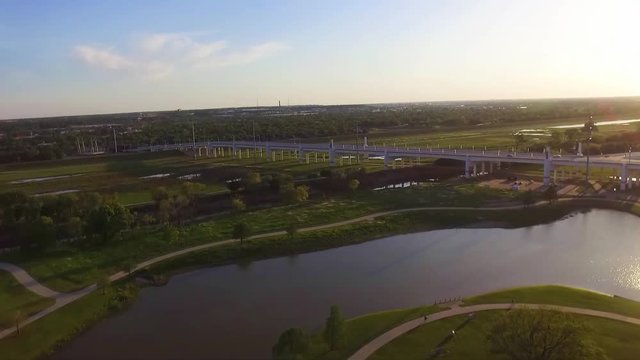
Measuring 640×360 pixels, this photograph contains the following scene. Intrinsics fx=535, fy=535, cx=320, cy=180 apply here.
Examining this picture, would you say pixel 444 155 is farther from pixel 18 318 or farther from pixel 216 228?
pixel 18 318

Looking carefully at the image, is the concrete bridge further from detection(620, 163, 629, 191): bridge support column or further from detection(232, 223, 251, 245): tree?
detection(232, 223, 251, 245): tree

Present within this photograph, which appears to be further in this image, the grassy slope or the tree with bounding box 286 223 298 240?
the tree with bounding box 286 223 298 240

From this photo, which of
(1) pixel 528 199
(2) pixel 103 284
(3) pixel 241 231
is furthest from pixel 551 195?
(2) pixel 103 284

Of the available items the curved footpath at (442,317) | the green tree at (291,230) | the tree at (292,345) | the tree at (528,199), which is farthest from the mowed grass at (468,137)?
the tree at (292,345)

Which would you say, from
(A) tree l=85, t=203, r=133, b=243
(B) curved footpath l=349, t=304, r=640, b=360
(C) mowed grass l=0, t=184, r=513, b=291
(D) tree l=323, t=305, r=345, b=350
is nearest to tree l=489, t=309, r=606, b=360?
(B) curved footpath l=349, t=304, r=640, b=360

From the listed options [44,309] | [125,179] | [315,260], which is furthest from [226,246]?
[125,179]

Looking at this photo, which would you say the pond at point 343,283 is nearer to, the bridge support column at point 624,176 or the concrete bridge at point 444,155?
the bridge support column at point 624,176
